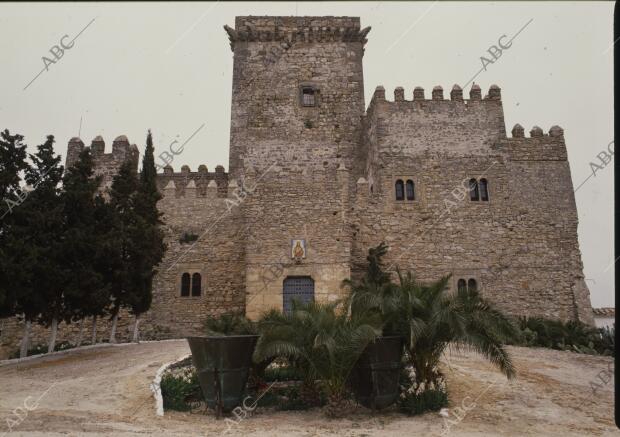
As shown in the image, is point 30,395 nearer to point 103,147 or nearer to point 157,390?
point 157,390

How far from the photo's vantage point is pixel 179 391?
31.8 feet

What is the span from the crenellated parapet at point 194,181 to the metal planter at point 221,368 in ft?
35.1

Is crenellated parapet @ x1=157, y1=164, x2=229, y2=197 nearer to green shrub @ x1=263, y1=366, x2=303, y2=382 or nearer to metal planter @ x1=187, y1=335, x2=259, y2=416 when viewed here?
green shrub @ x1=263, y1=366, x2=303, y2=382

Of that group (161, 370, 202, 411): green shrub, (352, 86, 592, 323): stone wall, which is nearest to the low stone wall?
(352, 86, 592, 323): stone wall

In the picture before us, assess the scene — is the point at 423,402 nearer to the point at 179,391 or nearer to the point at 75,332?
the point at 179,391

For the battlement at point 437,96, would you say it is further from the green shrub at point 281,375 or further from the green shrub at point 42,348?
the green shrub at point 42,348

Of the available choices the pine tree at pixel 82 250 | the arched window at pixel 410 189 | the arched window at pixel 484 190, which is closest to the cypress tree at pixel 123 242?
the pine tree at pixel 82 250

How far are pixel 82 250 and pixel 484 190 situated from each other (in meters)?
13.7

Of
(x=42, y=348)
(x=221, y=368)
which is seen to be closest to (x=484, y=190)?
(x=221, y=368)

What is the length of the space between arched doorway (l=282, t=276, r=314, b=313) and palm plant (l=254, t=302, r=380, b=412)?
6575 mm

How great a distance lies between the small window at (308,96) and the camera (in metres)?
Result: 22.3

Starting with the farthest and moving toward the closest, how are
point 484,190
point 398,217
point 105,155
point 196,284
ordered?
point 105,155 < point 484,190 < point 398,217 < point 196,284

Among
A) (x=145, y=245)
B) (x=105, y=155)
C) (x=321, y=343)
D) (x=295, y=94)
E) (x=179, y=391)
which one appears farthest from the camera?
(x=295, y=94)

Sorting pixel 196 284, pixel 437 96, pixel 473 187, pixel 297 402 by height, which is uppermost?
pixel 437 96
